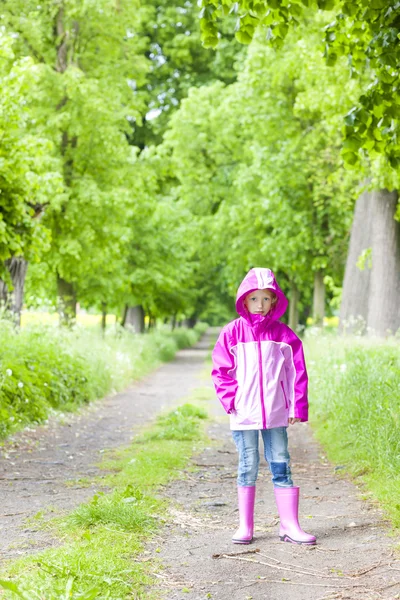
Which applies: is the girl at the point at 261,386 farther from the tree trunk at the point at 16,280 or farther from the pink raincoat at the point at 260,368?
the tree trunk at the point at 16,280

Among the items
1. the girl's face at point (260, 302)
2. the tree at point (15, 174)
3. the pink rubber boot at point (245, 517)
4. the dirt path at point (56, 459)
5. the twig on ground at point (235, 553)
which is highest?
the tree at point (15, 174)

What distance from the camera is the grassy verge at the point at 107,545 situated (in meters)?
3.64

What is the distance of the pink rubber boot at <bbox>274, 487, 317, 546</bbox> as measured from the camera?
4.97 m

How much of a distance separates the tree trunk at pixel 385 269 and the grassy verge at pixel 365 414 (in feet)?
7.64

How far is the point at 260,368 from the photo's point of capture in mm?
5160

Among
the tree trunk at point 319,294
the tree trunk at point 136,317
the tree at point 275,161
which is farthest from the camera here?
the tree trunk at point 136,317

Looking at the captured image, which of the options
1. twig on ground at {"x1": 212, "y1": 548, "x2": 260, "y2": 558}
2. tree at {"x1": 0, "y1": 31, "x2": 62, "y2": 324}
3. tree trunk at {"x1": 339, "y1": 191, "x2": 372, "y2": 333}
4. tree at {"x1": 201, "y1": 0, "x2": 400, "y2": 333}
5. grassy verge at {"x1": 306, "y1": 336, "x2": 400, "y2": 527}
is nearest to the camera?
twig on ground at {"x1": 212, "y1": 548, "x2": 260, "y2": 558}

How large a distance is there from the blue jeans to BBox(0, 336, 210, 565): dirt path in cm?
138

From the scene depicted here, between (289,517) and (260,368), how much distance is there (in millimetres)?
1013

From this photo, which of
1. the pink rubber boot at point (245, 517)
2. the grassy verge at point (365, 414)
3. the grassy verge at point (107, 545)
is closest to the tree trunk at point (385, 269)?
the grassy verge at point (365, 414)

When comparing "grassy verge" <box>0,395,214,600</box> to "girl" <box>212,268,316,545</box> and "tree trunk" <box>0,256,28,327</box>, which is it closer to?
"girl" <box>212,268,316,545</box>

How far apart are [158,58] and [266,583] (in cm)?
3022

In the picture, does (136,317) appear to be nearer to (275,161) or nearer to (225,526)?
(275,161)

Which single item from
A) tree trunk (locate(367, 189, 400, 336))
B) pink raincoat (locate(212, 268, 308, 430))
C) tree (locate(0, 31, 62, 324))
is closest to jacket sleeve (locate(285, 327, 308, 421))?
pink raincoat (locate(212, 268, 308, 430))
